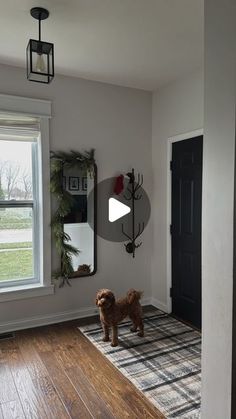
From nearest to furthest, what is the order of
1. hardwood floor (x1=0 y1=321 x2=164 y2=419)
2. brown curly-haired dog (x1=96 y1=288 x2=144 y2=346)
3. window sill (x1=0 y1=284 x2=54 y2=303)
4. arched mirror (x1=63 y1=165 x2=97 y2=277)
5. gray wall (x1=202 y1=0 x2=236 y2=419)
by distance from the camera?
gray wall (x1=202 y1=0 x2=236 y2=419) → hardwood floor (x1=0 y1=321 x2=164 y2=419) → brown curly-haired dog (x1=96 y1=288 x2=144 y2=346) → window sill (x1=0 y1=284 x2=54 y2=303) → arched mirror (x1=63 y1=165 x2=97 y2=277)

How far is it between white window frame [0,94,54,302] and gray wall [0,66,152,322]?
0.26 feet

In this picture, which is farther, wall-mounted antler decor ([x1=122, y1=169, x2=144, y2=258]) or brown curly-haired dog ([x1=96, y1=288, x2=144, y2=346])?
wall-mounted antler decor ([x1=122, y1=169, x2=144, y2=258])

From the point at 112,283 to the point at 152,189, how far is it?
1.30 metres

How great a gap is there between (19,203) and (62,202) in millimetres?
457

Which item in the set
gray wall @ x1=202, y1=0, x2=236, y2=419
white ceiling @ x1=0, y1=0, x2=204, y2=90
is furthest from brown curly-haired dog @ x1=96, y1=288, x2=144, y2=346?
white ceiling @ x1=0, y1=0, x2=204, y2=90

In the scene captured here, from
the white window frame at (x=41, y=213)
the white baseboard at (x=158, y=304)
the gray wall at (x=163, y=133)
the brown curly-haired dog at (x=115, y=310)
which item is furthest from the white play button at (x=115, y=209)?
the white baseboard at (x=158, y=304)

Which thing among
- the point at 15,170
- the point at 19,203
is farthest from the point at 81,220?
the point at 15,170

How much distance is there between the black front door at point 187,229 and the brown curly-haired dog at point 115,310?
2.21ft

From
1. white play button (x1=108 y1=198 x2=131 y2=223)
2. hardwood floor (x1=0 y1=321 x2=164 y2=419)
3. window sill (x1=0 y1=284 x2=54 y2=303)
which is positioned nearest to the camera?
hardwood floor (x1=0 y1=321 x2=164 y2=419)

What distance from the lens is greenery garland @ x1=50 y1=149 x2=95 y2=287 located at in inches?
131

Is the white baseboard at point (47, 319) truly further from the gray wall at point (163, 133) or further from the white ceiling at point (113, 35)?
the white ceiling at point (113, 35)

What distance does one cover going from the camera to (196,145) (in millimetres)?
3277

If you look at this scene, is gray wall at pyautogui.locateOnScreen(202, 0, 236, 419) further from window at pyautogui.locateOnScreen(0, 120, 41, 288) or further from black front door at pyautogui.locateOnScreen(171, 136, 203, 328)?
window at pyautogui.locateOnScreen(0, 120, 41, 288)

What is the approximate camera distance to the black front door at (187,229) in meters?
3.28
